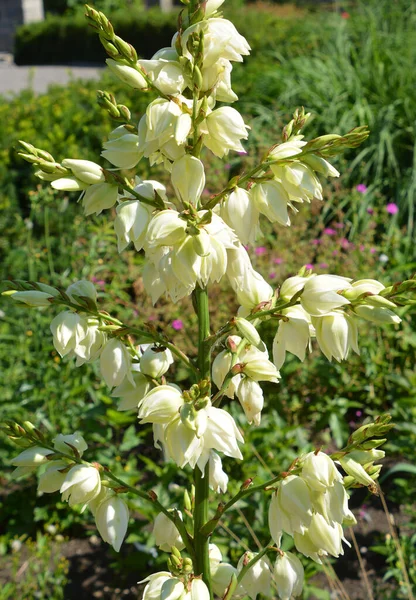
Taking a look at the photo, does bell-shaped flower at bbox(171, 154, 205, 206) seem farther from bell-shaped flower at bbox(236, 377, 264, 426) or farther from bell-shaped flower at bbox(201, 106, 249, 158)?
bell-shaped flower at bbox(236, 377, 264, 426)

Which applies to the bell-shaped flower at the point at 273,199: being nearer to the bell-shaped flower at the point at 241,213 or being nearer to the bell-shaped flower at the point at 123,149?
the bell-shaped flower at the point at 241,213

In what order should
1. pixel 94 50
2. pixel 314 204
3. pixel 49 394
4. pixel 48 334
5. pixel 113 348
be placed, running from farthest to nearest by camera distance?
1. pixel 94 50
2. pixel 314 204
3. pixel 48 334
4. pixel 49 394
5. pixel 113 348

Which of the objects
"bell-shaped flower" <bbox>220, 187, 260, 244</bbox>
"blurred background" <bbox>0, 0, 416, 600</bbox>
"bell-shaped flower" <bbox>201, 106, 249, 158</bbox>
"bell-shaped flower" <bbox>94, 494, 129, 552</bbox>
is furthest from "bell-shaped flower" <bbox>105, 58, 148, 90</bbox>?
"blurred background" <bbox>0, 0, 416, 600</bbox>

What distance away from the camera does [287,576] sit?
4.17 feet

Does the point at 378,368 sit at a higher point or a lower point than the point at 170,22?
higher

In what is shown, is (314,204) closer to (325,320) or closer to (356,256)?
(356,256)

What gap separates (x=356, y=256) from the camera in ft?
12.4

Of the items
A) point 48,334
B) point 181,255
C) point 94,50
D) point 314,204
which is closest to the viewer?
point 181,255

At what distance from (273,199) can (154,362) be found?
1.21ft

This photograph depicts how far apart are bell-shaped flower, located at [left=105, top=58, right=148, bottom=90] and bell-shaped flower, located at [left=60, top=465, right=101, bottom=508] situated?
66 centimetres

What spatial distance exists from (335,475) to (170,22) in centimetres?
1387

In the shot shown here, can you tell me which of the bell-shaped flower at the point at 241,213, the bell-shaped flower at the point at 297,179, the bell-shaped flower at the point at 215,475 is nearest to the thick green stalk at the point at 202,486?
the bell-shaped flower at the point at 215,475

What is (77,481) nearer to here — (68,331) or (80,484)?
(80,484)

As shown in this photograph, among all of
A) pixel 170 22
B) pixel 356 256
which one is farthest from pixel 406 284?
pixel 170 22
